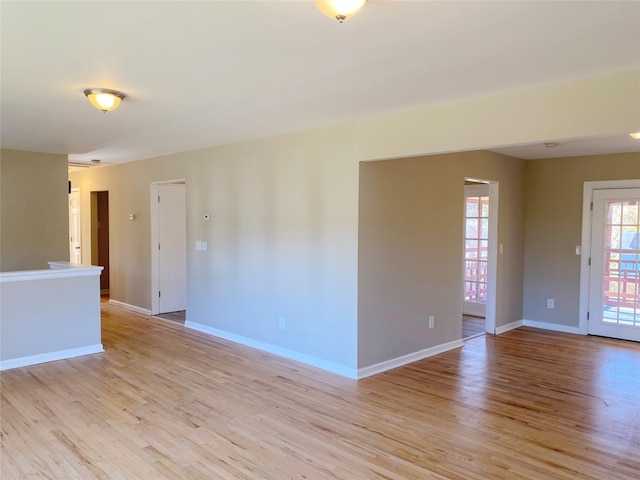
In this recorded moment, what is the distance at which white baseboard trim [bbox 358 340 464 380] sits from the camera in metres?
4.29

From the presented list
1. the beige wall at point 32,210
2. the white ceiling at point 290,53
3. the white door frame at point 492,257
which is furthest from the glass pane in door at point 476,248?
the beige wall at point 32,210

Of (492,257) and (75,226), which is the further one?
(75,226)

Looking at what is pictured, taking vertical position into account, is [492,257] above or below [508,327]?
Answer: above

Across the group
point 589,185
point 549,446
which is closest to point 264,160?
point 549,446

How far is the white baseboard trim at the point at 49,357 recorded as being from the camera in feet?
14.6

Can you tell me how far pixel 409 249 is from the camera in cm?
471

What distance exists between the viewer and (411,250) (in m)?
4.74

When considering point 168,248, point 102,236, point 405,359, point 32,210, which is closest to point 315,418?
point 405,359

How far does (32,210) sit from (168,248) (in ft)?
6.02

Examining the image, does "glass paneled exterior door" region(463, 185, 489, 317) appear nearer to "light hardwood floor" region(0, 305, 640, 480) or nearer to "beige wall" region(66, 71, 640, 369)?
"beige wall" region(66, 71, 640, 369)

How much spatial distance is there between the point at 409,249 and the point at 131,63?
311cm

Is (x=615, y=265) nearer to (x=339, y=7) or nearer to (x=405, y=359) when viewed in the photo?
(x=405, y=359)

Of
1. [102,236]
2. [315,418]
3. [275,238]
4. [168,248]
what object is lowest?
[315,418]

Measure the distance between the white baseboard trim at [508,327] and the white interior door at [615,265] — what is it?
89 cm
